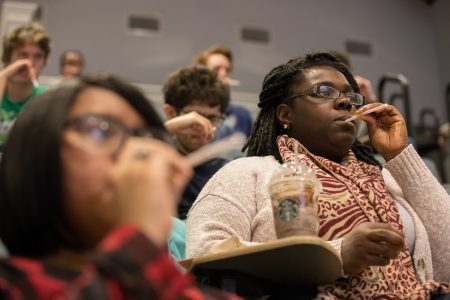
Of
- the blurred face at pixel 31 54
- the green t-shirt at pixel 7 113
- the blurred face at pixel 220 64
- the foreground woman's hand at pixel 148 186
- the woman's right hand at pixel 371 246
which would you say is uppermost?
the foreground woman's hand at pixel 148 186

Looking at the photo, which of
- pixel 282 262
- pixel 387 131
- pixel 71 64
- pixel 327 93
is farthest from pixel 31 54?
pixel 282 262

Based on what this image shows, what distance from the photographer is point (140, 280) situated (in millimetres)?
672

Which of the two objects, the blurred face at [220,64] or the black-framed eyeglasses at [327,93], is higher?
the black-framed eyeglasses at [327,93]

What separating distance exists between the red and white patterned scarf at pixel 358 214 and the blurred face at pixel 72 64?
2345mm

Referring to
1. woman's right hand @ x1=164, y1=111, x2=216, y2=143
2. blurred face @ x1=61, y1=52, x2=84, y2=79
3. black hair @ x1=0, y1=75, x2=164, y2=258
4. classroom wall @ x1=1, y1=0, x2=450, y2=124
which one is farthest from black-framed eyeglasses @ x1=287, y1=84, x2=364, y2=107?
classroom wall @ x1=1, y1=0, x2=450, y2=124

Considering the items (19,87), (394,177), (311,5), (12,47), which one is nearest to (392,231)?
(394,177)

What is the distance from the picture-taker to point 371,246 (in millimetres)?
1081

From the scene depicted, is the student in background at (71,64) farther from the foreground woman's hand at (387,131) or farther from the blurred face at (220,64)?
the foreground woman's hand at (387,131)

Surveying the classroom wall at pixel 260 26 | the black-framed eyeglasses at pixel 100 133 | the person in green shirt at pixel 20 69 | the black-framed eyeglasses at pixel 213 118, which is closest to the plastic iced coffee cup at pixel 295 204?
the black-framed eyeglasses at pixel 100 133

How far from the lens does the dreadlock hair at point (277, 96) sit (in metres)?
1.66

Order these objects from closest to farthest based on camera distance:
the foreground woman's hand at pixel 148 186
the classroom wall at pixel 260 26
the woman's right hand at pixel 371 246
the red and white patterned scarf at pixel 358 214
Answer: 1. the foreground woman's hand at pixel 148 186
2. the woman's right hand at pixel 371 246
3. the red and white patterned scarf at pixel 358 214
4. the classroom wall at pixel 260 26

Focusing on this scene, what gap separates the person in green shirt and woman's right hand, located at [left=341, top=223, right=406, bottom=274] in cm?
127

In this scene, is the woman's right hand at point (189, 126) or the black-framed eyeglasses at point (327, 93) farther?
the woman's right hand at point (189, 126)

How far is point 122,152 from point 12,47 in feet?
6.50
